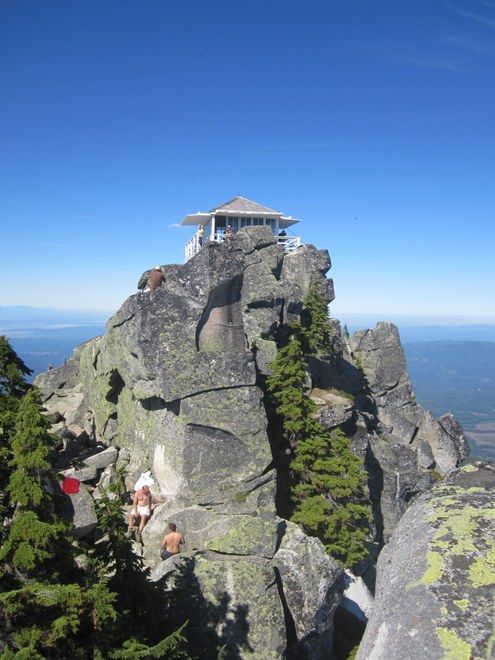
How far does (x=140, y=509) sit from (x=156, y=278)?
12.1 m

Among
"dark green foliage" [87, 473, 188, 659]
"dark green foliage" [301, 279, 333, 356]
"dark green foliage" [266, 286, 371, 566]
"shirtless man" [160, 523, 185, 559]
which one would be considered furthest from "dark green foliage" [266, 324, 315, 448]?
"dark green foliage" [87, 473, 188, 659]

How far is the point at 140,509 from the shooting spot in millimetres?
22328

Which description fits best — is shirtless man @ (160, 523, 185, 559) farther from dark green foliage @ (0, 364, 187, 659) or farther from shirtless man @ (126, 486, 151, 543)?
dark green foliage @ (0, 364, 187, 659)

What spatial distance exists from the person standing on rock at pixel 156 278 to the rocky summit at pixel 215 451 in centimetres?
53

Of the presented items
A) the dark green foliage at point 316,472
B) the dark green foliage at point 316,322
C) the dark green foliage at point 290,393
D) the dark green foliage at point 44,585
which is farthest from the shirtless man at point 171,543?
the dark green foliage at point 316,322

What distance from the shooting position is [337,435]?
100 ft

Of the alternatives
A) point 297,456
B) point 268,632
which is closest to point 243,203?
point 297,456

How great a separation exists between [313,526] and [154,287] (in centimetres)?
1562

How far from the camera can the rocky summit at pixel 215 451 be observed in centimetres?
1875

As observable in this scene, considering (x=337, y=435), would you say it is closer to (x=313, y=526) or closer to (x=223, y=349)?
(x=313, y=526)

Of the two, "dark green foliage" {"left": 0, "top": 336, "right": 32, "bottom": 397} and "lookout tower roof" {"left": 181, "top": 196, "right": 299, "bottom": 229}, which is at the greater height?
"lookout tower roof" {"left": 181, "top": 196, "right": 299, "bottom": 229}

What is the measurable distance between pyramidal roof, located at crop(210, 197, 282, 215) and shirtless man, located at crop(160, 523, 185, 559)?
39.1m

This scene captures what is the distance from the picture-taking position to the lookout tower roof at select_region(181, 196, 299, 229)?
52809mm

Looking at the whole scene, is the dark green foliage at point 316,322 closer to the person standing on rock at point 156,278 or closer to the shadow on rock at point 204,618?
the person standing on rock at point 156,278
